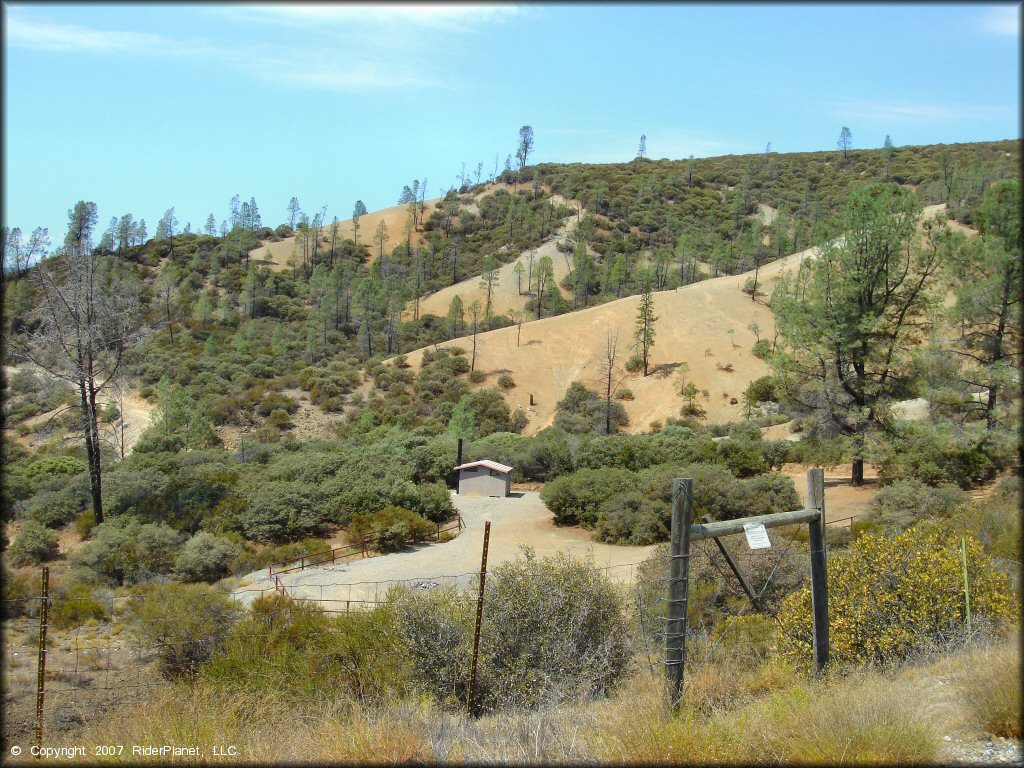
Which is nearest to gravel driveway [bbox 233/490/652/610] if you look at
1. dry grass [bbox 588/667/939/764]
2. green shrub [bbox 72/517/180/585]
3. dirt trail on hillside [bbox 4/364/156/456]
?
green shrub [bbox 72/517/180/585]

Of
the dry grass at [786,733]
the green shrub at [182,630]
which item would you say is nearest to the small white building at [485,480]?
the green shrub at [182,630]

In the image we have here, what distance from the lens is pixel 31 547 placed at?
71.7ft

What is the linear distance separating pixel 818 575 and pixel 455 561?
48.7ft

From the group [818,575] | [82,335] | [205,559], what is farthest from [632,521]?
[82,335]

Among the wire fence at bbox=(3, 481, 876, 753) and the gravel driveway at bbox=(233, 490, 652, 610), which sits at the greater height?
the wire fence at bbox=(3, 481, 876, 753)

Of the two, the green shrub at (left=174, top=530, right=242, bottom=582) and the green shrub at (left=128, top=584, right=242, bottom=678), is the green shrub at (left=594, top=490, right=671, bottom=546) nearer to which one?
the green shrub at (left=174, top=530, right=242, bottom=582)

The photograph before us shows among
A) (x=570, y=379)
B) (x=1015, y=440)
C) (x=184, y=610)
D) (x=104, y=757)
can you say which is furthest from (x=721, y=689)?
(x=570, y=379)

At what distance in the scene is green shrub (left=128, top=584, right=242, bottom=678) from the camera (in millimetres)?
10461

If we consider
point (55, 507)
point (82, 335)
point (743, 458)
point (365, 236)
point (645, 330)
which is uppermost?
point (365, 236)

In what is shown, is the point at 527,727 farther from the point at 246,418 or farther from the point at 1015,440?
the point at 246,418

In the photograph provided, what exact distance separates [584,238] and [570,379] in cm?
3852

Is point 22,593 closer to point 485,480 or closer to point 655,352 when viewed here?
point 485,480

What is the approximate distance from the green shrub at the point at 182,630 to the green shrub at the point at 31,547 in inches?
538

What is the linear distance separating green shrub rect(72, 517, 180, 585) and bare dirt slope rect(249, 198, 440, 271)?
8501 cm
